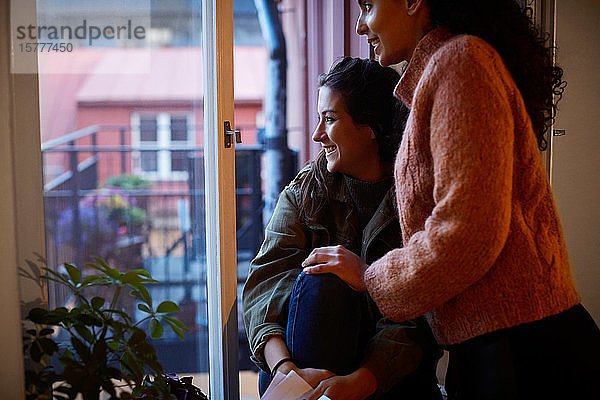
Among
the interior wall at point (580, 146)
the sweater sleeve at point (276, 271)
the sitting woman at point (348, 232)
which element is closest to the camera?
the sitting woman at point (348, 232)

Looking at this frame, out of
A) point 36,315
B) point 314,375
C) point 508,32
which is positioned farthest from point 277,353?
point 508,32

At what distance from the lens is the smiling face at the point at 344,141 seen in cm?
159

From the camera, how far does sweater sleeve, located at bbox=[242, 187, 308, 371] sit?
5.13ft

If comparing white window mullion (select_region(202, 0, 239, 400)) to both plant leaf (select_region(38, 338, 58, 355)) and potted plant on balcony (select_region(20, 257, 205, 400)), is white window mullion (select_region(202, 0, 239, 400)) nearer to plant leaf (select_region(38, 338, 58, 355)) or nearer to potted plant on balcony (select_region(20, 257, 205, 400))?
potted plant on balcony (select_region(20, 257, 205, 400))

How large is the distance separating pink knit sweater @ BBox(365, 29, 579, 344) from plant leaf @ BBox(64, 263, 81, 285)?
63 cm

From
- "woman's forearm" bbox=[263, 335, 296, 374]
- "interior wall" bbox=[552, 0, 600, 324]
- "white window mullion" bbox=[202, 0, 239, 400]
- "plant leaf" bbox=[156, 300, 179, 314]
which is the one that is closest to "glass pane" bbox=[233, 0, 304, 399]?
"white window mullion" bbox=[202, 0, 239, 400]

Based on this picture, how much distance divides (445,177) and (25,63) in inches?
31.4

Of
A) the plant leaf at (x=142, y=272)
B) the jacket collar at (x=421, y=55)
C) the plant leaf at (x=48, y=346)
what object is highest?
Result: the jacket collar at (x=421, y=55)

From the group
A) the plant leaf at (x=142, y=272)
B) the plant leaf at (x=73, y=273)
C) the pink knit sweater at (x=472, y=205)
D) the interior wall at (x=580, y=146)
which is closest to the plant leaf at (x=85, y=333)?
the plant leaf at (x=73, y=273)

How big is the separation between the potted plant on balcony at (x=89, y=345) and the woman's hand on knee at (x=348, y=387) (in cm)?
32

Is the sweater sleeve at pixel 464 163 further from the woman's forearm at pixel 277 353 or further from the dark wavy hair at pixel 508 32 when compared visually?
the woman's forearm at pixel 277 353

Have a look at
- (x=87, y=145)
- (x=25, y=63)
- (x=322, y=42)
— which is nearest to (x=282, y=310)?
(x=87, y=145)

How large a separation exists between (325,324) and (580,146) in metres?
1.20

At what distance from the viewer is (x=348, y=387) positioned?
1348mm
